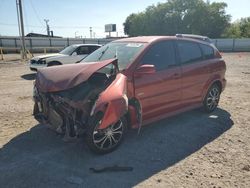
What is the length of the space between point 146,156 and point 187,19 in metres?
58.4

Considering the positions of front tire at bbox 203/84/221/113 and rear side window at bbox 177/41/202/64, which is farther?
front tire at bbox 203/84/221/113

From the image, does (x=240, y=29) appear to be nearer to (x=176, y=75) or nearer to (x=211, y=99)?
(x=211, y=99)

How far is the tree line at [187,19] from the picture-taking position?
5819 centimetres

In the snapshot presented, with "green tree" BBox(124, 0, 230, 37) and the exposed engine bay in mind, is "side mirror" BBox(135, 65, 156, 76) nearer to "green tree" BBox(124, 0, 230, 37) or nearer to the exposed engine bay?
the exposed engine bay

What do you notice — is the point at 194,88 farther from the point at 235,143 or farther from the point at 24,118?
the point at 24,118

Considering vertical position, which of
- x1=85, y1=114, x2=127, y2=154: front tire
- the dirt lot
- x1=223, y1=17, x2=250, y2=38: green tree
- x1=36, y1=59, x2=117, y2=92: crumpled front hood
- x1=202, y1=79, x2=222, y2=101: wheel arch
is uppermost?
x1=223, y1=17, x2=250, y2=38: green tree

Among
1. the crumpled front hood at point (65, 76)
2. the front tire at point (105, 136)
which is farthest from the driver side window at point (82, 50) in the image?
the front tire at point (105, 136)

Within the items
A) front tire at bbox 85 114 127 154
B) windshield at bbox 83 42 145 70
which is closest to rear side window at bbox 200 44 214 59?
windshield at bbox 83 42 145 70

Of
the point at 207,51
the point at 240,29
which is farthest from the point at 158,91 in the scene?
the point at 240,29

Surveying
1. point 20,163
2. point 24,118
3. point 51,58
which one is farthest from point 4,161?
point 51,58

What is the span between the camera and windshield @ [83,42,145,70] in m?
5.05

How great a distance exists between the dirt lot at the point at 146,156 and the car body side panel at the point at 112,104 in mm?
689

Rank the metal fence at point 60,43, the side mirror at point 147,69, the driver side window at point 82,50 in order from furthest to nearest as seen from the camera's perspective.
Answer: the metal fence at point 60,43 → the driver side window at point 82,50 → the side mirror at point 147,69

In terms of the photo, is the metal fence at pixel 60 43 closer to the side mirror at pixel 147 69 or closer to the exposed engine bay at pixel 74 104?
the exposed engine bay at pixel 74 104
